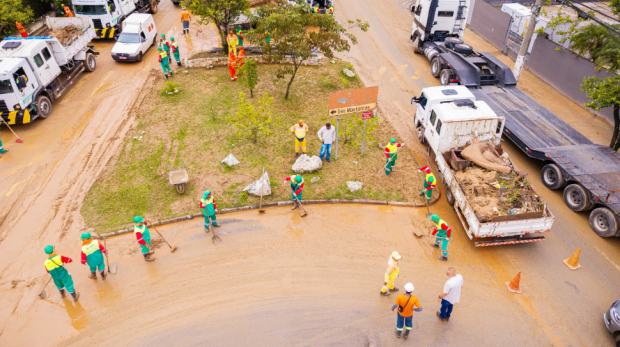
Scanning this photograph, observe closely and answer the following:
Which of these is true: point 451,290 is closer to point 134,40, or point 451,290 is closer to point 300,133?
point 300,133

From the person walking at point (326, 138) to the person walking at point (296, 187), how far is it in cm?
213

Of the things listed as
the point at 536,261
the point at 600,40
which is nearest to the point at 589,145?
the point at 536,261

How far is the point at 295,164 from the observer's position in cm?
1278

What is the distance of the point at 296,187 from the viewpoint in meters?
11.1

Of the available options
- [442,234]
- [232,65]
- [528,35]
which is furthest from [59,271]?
[528,35]

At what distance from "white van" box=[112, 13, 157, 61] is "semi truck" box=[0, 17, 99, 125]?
145 centimetres

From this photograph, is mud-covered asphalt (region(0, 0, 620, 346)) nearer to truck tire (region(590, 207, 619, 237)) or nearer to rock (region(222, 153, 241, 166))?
truck tire (region(590, 207, 619, 237))

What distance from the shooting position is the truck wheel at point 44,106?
15.0m

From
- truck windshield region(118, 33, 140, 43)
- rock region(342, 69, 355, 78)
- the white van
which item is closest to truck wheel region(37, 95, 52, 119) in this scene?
the white van

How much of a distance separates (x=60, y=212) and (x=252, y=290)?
21.6ft

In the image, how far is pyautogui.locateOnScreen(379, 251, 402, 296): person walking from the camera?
8.17 metres

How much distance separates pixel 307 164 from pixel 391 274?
5.32m

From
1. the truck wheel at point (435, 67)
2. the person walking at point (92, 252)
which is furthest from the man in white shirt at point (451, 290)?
the truck wheel at point (435, 67)

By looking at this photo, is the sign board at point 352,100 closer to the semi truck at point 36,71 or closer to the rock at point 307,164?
the rock at point 307,164
